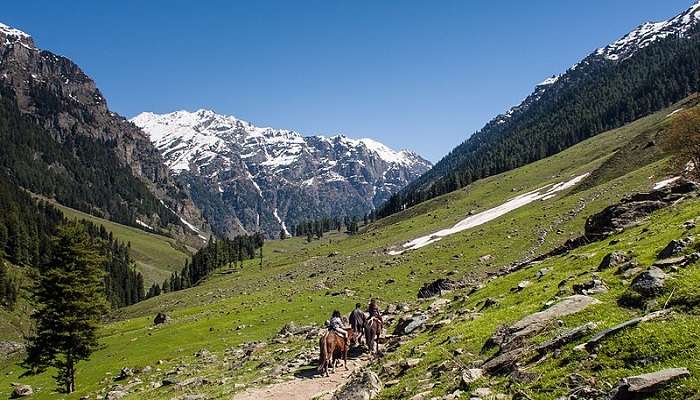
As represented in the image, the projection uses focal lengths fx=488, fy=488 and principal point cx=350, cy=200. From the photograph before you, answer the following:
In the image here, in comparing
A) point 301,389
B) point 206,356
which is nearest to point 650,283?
point 301,389

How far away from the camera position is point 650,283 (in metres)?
16.1

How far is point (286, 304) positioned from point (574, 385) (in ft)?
179

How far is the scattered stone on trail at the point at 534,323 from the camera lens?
16750mm

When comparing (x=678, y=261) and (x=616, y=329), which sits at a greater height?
(x=678, y=261)

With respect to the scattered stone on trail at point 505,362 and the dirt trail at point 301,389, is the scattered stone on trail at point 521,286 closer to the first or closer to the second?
the dirt trail at point 301,389

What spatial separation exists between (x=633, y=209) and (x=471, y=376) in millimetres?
29840

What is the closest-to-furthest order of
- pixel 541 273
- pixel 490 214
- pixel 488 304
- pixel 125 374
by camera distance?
pixel 488 304
pixel 541 273
pixel 125 374
pixel 490 214

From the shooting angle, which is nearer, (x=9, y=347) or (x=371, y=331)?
(x=371, y=331)

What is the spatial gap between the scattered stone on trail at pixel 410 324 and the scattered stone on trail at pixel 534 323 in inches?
481

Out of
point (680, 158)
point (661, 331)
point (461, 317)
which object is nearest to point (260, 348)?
point (461, 317)

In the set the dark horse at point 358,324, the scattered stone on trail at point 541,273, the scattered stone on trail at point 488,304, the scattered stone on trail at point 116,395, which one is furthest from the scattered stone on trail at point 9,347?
the scattered stone on trail at point 541,273

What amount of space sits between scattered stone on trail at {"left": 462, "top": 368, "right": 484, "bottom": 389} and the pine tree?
138 ft

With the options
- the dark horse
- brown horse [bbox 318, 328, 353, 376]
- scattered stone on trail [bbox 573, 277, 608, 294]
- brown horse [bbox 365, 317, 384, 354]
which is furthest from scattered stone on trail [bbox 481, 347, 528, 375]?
the dark horse

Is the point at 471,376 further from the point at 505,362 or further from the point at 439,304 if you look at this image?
the point at 439,304
